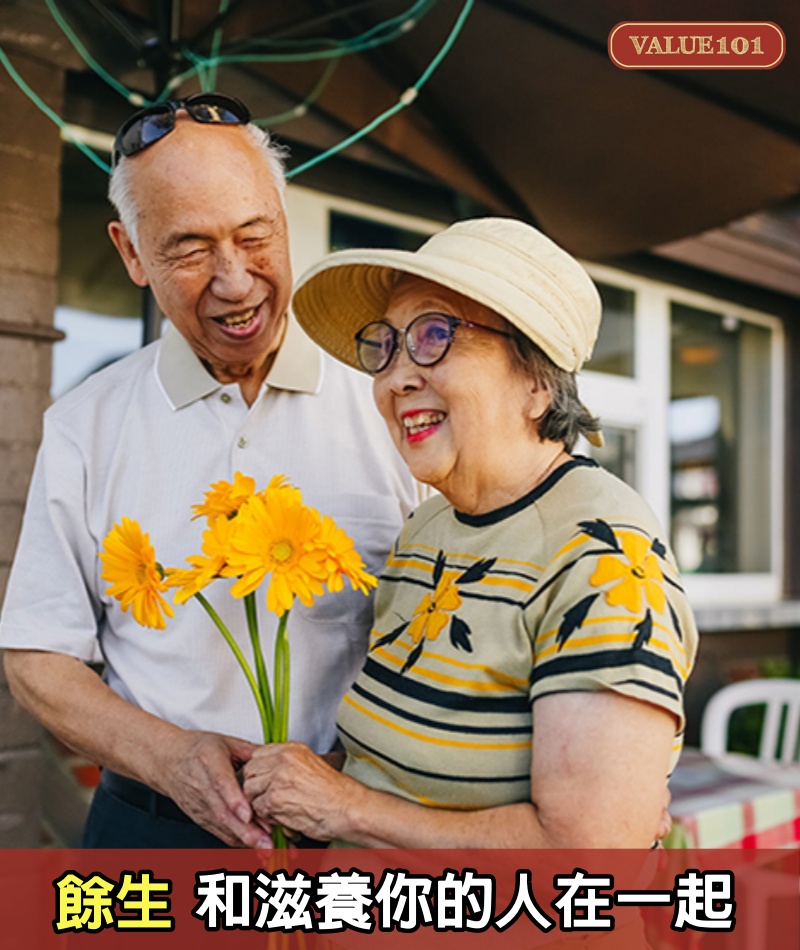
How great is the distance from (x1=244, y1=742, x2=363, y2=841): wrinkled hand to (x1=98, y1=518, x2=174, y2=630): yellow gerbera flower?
0.75 feet

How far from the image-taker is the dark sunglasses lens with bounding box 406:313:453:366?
1.19 m

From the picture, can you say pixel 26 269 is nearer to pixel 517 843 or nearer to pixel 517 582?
pixel 517 582

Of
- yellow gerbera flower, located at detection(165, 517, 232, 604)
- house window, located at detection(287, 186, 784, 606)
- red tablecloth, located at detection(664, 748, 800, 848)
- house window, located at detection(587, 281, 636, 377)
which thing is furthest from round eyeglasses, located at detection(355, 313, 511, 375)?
house window, located at detection(587, 281, 636, 377)

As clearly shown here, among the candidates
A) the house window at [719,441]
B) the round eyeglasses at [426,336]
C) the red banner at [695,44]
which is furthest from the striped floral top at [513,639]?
the house window at [719,441]

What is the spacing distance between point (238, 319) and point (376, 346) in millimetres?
306

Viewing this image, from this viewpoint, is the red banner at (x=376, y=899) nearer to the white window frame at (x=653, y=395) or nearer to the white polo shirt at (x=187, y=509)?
the white polo shirt at (x=187, y=509)

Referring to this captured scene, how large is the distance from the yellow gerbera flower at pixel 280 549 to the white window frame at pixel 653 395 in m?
3.29

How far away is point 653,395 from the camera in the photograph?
4.76 meters

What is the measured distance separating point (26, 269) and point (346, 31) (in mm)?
1226

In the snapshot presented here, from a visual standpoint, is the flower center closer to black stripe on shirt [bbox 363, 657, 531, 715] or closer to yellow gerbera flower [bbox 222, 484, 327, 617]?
yellow gerbera flower [bbox 222, 484, 327, 617]

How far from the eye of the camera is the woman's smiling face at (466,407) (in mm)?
1186

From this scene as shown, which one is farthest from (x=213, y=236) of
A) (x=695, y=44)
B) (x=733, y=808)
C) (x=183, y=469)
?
(x=733, y=808)

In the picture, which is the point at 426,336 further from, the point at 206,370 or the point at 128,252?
the point at 128,252

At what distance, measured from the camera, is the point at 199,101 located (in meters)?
1.44
